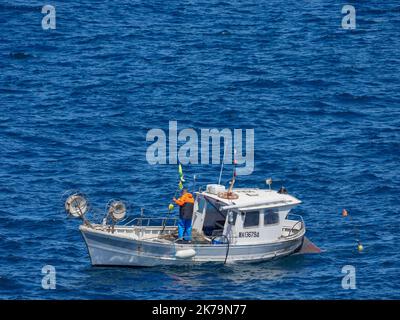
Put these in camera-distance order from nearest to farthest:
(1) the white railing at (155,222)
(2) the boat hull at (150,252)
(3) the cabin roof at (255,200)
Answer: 1. (2) the boat hull at (150,252)
2. (3) the cabin roof at (255,200)
3. (1) the white railing at (155,222)

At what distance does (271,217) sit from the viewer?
5147 centimetres

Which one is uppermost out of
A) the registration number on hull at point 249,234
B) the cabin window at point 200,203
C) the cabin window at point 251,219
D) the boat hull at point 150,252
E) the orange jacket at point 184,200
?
the orange jacket at point 184,200

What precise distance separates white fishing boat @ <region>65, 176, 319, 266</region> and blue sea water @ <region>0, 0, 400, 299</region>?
2.06 ft

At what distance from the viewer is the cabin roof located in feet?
165

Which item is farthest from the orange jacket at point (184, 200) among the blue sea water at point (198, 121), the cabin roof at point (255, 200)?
the blue sea water at point (198, 121)

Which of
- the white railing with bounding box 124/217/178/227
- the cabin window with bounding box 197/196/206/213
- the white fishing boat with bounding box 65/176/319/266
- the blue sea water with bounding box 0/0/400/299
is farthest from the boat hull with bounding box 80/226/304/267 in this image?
the white railing with bounding box 124/217/178/227

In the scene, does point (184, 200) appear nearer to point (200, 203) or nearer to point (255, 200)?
point (200, 203)

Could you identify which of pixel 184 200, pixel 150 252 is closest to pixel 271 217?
pixel 184 200

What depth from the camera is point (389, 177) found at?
62.1m

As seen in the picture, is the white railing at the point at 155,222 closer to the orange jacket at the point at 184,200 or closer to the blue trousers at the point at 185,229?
the blue trousers at the point at 185,229

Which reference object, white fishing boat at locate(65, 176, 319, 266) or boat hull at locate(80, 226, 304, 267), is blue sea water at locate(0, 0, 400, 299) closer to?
boat hull at locate(80, 226, 304, 267)

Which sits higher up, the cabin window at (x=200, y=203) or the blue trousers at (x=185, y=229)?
the cabin window at (x=200, y=203)

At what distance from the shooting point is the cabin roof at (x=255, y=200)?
50.3m
